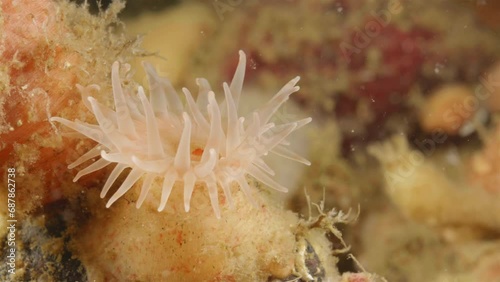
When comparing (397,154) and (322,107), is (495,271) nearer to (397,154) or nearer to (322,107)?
(397,154)

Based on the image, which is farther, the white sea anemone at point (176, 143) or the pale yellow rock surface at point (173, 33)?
the pale yellow rock surface at point (173, 33)

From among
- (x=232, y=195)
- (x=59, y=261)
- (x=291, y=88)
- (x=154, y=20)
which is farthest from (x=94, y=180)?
(x=154, y=20)

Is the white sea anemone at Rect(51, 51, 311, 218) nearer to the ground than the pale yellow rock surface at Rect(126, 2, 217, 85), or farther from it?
farther from it

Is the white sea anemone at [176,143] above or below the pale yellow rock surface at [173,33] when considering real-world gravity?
above

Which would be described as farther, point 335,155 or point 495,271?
point 335,155

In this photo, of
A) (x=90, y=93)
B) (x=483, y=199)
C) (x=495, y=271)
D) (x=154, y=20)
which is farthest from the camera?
(x=154, y=20)

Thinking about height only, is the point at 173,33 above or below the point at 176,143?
below

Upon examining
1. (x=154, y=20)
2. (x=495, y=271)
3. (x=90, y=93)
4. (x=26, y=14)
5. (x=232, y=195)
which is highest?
(x=26, y=14)

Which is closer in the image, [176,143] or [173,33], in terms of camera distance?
[176,143]
